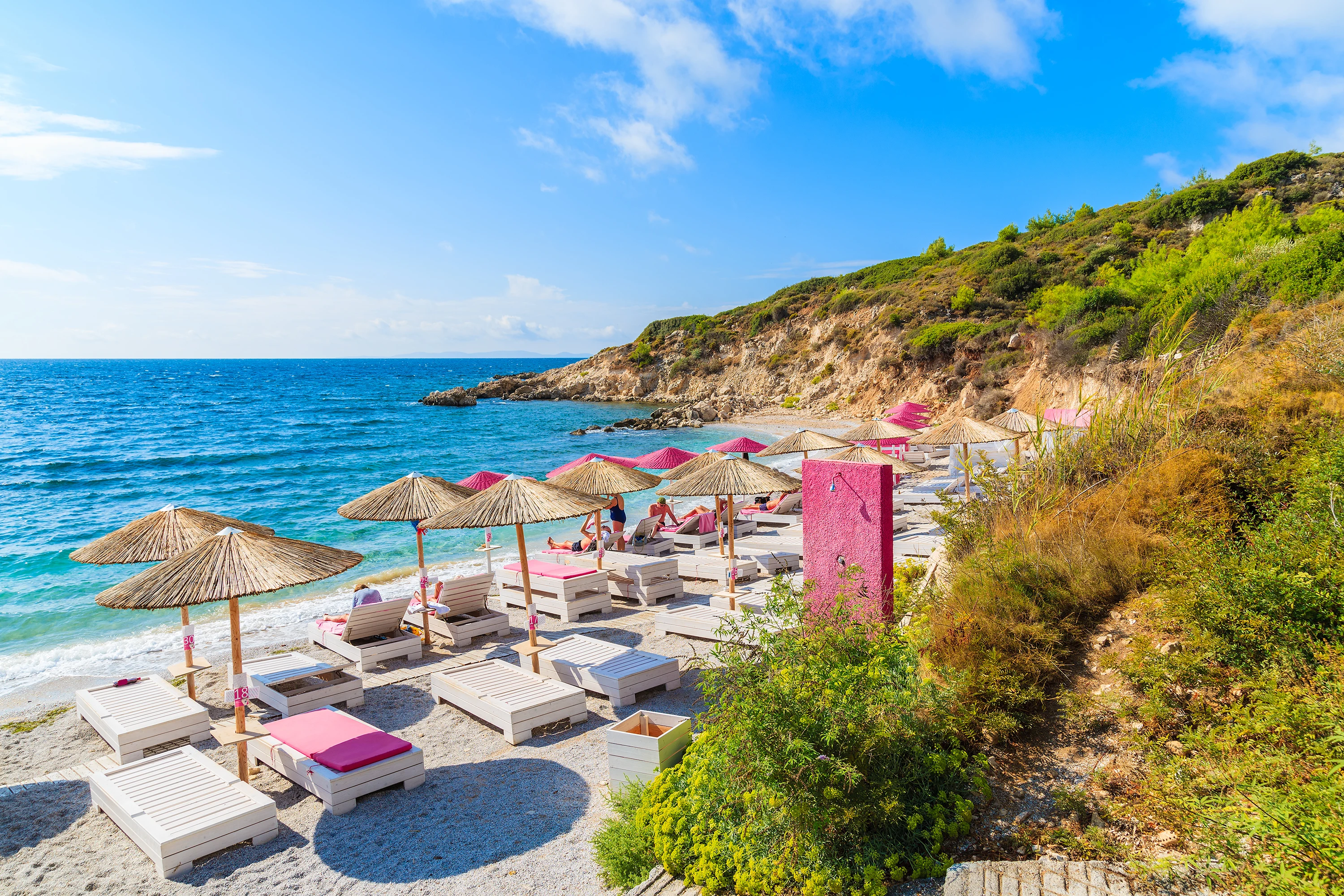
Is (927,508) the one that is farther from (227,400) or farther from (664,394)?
(227,400)

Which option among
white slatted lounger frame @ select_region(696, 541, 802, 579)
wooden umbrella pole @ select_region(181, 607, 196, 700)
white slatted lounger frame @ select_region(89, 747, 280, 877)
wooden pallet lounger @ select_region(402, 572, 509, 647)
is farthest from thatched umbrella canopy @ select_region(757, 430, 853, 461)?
white slatted lounger frame @ select_region(89, 747, 280, 877)

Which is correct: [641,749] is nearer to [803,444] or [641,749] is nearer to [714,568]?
[714,568]

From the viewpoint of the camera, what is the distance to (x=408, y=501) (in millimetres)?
8273

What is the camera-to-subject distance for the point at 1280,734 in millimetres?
3174

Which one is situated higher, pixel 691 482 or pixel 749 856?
pixel 691 482

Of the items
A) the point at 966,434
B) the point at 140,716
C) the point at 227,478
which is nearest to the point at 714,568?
the point at 966,434

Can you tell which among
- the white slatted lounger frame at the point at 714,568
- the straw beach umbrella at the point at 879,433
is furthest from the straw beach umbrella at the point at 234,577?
the straw beach umbrella at the point at 879,433

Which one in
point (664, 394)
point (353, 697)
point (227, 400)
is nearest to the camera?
point (353, 697)

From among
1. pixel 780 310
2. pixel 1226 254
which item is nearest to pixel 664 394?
pixel 780 310

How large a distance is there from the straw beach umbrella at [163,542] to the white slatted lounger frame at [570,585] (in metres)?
3.86

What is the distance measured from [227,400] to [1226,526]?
8011 centimetres

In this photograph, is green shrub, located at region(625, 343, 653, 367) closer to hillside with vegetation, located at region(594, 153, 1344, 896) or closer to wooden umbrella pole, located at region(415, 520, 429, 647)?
wooden umbrella pole, located at region(415, 520, 429, 647)

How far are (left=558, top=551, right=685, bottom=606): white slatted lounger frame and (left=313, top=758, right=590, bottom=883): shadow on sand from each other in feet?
14.8

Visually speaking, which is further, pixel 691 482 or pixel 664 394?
pixel 664 394
